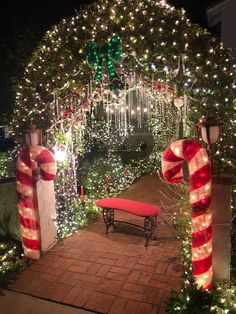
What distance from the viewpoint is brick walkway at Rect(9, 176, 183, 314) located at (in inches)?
190

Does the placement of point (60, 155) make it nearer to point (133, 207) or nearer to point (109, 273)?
point (133, 207)

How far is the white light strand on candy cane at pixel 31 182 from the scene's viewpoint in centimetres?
581

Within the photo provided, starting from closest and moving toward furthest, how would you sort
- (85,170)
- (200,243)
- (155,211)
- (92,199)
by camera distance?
(200,243) → (155,211) → (92,199) → (85,170)

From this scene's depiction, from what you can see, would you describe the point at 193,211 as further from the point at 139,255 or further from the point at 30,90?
the point at 30,90

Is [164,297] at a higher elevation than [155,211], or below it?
below

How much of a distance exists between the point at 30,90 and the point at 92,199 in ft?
12.3

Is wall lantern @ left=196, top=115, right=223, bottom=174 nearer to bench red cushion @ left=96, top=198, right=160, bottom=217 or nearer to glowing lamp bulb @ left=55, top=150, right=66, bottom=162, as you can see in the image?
bench red cushion @ left=96, top=198, right=160, bottom=217

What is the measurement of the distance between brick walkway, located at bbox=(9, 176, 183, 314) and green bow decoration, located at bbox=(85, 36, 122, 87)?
330cm

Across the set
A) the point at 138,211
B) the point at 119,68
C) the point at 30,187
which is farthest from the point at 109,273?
the point at 119,68

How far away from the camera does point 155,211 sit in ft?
21.5

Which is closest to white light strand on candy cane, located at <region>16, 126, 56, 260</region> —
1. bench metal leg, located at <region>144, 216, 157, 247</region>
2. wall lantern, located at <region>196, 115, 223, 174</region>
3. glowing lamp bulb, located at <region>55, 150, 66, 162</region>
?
glowing lamp bulb, located at <region>55, 150, 66, 162</region>

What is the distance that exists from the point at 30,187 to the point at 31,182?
0.10 m

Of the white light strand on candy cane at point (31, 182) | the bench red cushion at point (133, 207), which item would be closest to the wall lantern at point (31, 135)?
the white light strand on candy cane at point (31, 182)

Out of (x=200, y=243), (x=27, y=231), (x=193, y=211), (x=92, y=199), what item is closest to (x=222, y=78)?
(x=193, y=211)
